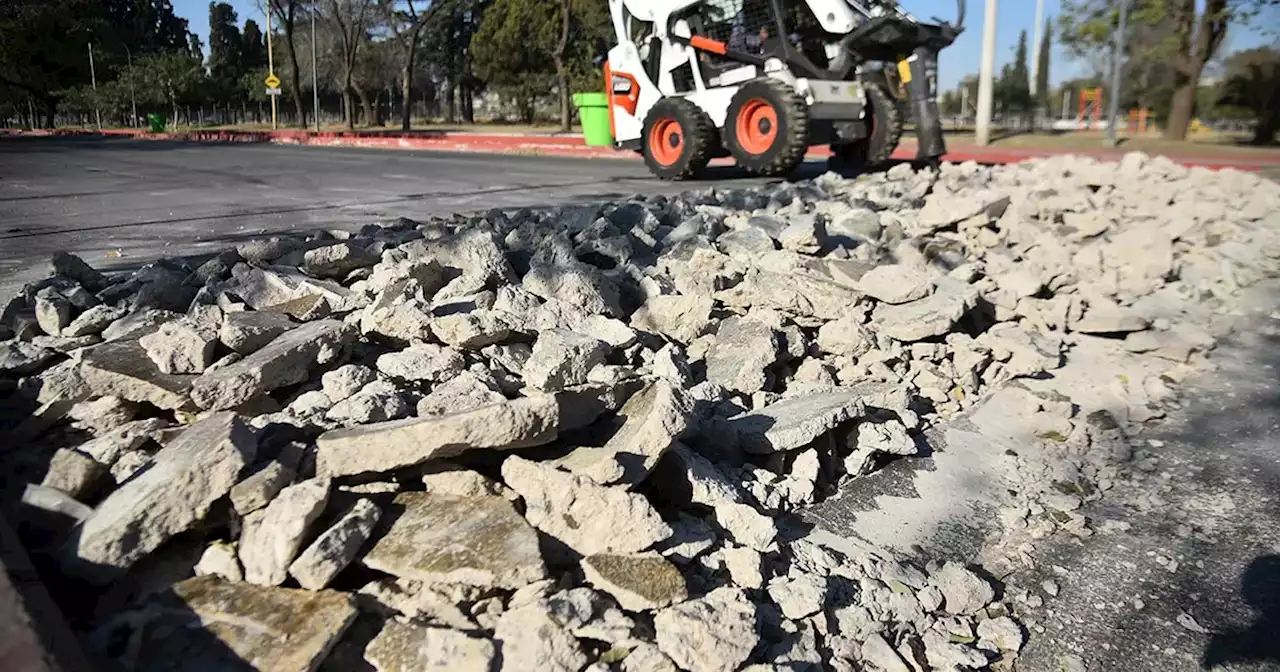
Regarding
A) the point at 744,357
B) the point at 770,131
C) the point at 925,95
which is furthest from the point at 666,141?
the point at 744,357

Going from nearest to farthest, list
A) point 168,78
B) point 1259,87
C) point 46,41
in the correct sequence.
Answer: point 1259,87 < point 46,41 < point 168,78

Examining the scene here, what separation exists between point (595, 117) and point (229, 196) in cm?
918

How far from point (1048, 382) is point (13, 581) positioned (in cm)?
403

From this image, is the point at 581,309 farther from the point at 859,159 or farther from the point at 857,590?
the point at 859,159

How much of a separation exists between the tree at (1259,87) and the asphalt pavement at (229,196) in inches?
736

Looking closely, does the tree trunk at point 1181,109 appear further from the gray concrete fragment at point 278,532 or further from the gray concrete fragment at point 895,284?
the gray concrete fragment at point 278,532

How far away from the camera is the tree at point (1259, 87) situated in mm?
22391

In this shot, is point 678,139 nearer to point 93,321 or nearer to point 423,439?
point 93,321

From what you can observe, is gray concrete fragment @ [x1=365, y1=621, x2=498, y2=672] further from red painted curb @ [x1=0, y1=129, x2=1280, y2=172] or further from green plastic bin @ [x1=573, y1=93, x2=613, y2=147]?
green plastic bin @ [x1=573, y1=93, x2=613, y2=147]

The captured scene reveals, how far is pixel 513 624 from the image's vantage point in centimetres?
186

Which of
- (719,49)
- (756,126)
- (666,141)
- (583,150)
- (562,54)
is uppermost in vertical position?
(562,54)

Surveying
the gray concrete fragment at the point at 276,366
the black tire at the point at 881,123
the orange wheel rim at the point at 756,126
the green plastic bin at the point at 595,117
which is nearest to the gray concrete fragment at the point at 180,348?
the gray concrete fragment at the point at 276,366

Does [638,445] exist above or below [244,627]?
above

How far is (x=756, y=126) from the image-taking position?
939 centimetres
